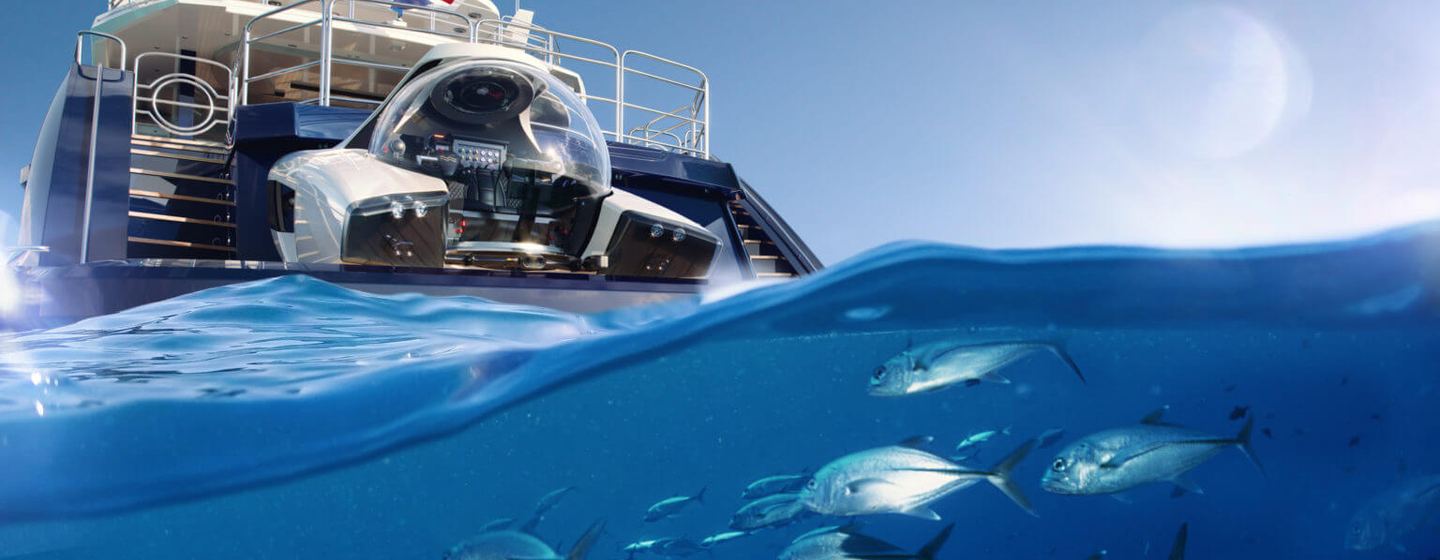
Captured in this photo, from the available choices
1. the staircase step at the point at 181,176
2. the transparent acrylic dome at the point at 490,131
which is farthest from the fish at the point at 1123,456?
the staircase step at the point at 181,176

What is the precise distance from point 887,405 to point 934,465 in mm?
1615

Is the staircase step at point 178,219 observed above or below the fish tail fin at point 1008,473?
above

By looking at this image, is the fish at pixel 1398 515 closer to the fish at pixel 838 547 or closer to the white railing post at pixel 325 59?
the fish at pixel 838 547

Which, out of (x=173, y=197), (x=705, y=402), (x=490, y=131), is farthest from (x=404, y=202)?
(x=173, y=197)

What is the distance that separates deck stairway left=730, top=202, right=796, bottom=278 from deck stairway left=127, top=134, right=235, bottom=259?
4.88m

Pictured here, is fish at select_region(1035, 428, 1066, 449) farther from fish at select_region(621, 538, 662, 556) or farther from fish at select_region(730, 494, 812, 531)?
fish at select_region(621, 538, 662, 556)

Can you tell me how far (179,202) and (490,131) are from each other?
429 centimetres

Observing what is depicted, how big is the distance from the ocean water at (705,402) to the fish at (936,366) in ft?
2.25

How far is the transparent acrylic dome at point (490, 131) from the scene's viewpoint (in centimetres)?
622

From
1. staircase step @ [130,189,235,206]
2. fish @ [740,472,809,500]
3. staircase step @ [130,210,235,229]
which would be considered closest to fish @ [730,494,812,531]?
fish @ [740,472,809,500]

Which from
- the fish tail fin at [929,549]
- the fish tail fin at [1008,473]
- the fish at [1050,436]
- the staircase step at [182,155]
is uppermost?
the staircase step at [182,155]

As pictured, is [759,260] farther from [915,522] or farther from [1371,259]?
[1371,259]

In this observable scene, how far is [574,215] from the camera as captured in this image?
6.64 metres

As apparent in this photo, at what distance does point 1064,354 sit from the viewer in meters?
4.51
